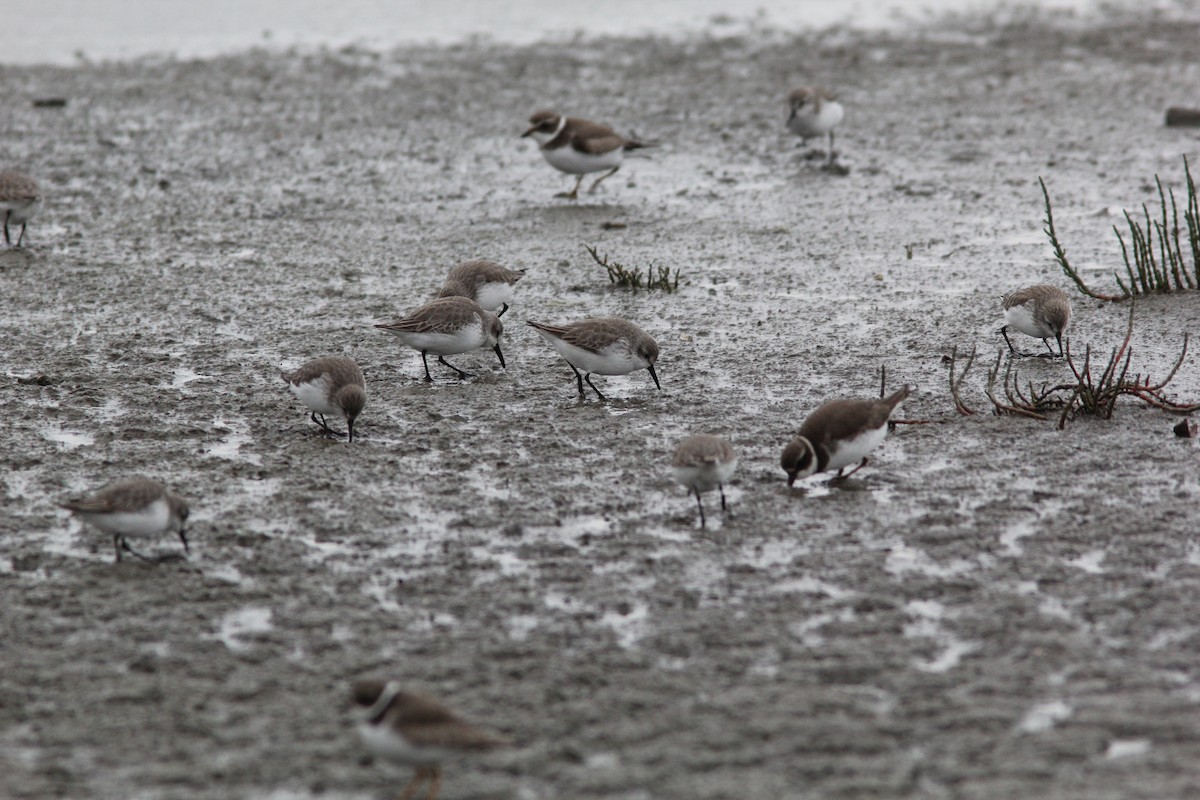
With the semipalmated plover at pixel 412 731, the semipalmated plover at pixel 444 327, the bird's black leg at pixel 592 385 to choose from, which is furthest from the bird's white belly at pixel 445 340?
the semipalmated plover at pixel 412 731

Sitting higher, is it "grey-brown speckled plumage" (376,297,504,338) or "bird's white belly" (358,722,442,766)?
"grey-brown speckled plumage" (376,297,504,338)

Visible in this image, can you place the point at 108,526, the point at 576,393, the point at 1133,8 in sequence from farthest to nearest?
the point at 1133,8
the point at 576,393
the point at 108,526

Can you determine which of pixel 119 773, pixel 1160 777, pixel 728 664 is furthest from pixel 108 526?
pixel 1160 777

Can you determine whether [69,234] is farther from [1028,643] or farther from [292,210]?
[1028,643]

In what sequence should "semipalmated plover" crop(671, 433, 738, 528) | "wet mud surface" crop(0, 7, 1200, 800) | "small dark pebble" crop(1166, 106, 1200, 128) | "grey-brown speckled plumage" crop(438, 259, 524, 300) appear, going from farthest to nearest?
"small dark pebble" crop(1166, 106, 1200, 128) → "grey-brown speckled plumage" crop(438, 259, 524, 300) → "semipalmated plover" crop(671, 433, 738, 528) → "wet mud surface" crop(0, 7, 1200, 800)

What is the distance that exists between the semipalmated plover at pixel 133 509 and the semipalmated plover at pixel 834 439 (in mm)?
3172

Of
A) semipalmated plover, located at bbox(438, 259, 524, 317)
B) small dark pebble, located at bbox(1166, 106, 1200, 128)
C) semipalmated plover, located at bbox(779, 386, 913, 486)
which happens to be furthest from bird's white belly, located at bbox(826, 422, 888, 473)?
small dark pebble, located at bbox(1166, 106, 1200, 128)

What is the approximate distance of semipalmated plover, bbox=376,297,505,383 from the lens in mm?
8883

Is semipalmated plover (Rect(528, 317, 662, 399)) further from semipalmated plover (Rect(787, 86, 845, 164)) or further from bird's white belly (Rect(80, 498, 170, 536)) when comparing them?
semipalmated plover (Rect(787, 86, 845, 164))

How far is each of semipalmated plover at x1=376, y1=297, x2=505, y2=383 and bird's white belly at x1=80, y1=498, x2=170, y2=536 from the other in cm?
276

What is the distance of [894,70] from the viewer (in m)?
17.3

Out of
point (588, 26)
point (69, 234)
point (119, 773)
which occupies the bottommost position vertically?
point (119, 773)

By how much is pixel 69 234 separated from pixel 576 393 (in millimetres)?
5813

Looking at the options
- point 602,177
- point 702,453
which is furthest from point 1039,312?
point 602,177
